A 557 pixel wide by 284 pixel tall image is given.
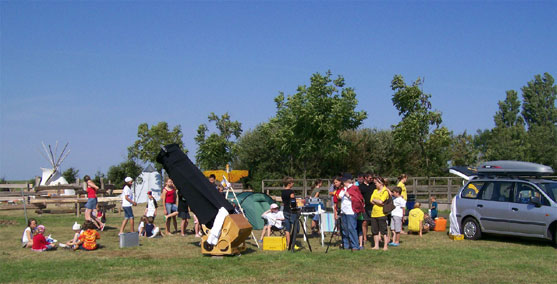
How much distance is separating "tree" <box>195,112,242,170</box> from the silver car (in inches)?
990

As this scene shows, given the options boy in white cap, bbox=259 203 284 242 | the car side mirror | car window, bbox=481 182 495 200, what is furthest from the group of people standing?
the car side mirror

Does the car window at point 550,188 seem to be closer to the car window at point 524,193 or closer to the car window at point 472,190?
the car window at point 524,193

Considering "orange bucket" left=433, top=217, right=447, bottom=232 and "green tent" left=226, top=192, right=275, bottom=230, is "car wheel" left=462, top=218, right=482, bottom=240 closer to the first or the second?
"orange bucket" left=433, top=217, right=447, bottom=232

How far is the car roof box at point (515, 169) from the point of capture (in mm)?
12867

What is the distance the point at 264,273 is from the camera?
905 cm

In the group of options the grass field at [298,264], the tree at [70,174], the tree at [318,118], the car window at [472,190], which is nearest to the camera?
the grass field at [298,264]

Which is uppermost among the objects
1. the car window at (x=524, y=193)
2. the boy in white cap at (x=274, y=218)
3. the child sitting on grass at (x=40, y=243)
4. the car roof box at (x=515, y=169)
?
the car roof box at (x=515, y=169)

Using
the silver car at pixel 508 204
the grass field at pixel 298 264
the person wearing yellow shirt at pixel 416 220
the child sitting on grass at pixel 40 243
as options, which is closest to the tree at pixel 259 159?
the person wearing yellow shirt at pixel 416 220

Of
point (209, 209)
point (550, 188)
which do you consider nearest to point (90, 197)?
point (209, 209)

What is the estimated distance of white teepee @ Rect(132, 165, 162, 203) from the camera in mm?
41031

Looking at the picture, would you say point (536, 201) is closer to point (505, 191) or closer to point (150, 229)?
point (505, 191)

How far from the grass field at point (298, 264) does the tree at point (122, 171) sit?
29.2 m

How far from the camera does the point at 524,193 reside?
12.6m

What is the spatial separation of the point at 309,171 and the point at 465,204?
2097 centimetres
